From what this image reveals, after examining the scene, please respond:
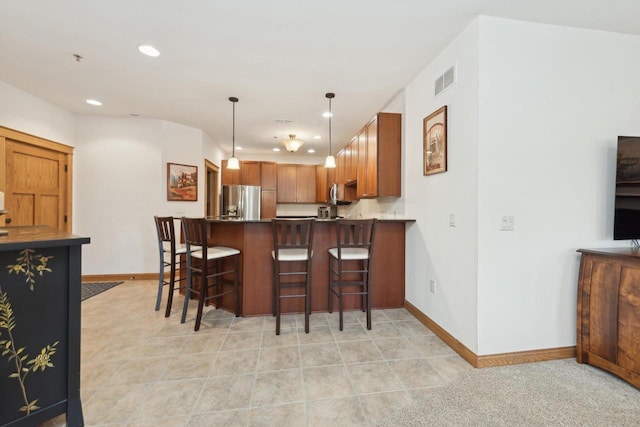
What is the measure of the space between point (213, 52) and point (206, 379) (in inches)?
107

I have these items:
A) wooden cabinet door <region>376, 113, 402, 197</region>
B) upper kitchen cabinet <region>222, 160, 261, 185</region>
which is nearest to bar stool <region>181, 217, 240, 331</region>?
wooden cabinet door <region>376, 113, 402, 197</region>

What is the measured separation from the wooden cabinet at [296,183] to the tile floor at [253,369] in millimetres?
3955

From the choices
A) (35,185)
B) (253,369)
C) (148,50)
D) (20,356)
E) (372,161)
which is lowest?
(253,369)

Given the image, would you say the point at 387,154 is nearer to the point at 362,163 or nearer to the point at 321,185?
the point at 362,163

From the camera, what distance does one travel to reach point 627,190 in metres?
1.97

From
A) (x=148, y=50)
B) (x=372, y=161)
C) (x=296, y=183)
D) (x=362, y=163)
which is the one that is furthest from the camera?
(x=296, y=183)

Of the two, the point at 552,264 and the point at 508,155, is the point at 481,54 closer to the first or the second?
the point at 508,155

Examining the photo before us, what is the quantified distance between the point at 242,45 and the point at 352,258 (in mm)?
2201

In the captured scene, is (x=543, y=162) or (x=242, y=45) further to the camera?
(x=242, y=45)

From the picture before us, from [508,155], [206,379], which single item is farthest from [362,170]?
[206,379]

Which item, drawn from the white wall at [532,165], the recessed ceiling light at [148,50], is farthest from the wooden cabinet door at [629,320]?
the recessed ceiling light at [148,50]

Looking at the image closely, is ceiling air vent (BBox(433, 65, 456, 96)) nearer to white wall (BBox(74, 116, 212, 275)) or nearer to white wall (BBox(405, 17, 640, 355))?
white wall (BBox(405, 17, 640, 355))

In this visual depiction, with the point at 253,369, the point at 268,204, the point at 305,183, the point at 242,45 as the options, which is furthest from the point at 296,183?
the point at 253,369

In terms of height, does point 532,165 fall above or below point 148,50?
below
